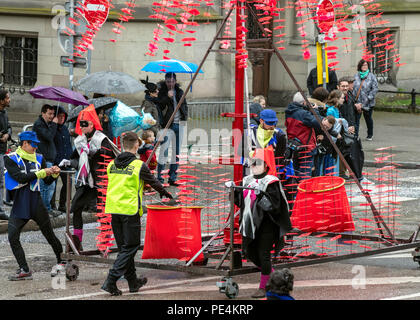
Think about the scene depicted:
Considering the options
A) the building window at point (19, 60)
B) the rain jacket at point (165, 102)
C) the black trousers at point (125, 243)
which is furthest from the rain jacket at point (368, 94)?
the black trousers at point (125, 243)

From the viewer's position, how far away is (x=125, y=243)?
9.84m

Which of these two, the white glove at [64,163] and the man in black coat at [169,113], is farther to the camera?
the man in black coat at [169,113]

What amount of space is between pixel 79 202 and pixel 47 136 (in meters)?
2.80

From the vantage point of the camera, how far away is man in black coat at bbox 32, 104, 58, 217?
1385cm

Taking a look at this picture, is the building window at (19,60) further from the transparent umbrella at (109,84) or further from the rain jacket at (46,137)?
the rain jacket at (46,137)

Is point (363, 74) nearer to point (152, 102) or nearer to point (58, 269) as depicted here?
point (152, 102)

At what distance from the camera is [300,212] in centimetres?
1111

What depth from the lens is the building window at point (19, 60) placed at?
25797 millimetres

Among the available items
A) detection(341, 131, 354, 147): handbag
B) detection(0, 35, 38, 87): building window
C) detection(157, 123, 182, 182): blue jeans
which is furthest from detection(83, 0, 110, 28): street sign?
detection(0, 35, 38, 87): building window

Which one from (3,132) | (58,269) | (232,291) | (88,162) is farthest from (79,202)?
(3,132)

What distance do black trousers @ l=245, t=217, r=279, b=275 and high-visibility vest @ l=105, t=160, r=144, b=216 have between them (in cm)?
120

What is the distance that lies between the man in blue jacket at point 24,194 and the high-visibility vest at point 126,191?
116 cm

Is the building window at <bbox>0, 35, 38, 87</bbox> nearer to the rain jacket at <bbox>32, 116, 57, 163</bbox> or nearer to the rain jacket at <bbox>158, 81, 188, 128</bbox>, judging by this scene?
the rain jacket at <bbox>158, 81, 188, 128</bbox>
